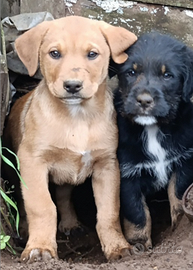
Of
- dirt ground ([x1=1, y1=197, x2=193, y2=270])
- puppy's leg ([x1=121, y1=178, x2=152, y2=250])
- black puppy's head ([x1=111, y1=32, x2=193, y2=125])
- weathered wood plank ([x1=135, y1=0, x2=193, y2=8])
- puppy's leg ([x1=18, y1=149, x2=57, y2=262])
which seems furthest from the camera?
weathered wood plank ([x1=135, y1=0, x2=193, y2=8])

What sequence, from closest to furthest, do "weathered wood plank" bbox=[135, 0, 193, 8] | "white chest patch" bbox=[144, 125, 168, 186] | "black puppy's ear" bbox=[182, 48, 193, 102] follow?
"black puppy's ear" bbox=[182, 48, 193, 102] → "white chest patch" bbox=[144, 125, 168, 186] → "weathered wood plank" bbox=[135, 0, 193, 8]

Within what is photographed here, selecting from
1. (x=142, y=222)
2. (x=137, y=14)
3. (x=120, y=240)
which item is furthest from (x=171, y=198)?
(x=137, y=14)

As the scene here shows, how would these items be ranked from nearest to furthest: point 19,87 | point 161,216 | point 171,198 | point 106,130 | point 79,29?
point 79,29, point 106,130, point 171,198, point 161,216, point 19,87

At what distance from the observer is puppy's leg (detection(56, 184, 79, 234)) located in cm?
506

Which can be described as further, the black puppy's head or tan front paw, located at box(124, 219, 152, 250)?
tan front paw, located at box(124, 219, 152, 250)

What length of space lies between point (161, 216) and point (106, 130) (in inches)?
57.0

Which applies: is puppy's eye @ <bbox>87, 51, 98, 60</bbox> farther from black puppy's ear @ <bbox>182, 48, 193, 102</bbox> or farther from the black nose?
black puppy's ear @ <bbox>182, 48, 193, 102</bbox>

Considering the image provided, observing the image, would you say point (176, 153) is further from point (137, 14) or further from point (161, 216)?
point (137, 14)

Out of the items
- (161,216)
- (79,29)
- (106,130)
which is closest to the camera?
(79,29)

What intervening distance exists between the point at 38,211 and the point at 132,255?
0.78 m

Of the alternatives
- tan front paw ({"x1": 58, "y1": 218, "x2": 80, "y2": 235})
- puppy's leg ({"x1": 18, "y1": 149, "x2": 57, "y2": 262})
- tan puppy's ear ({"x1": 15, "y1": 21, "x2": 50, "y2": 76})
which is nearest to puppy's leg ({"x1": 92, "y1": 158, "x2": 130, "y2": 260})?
puppy's leg ({"x1": 18, "y1": 149, "x2": 57, "y2": 262})

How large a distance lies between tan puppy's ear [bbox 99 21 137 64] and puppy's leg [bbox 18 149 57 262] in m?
1.01

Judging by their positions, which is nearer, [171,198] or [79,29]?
[79,29]

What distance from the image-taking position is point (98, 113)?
14.0 feet
